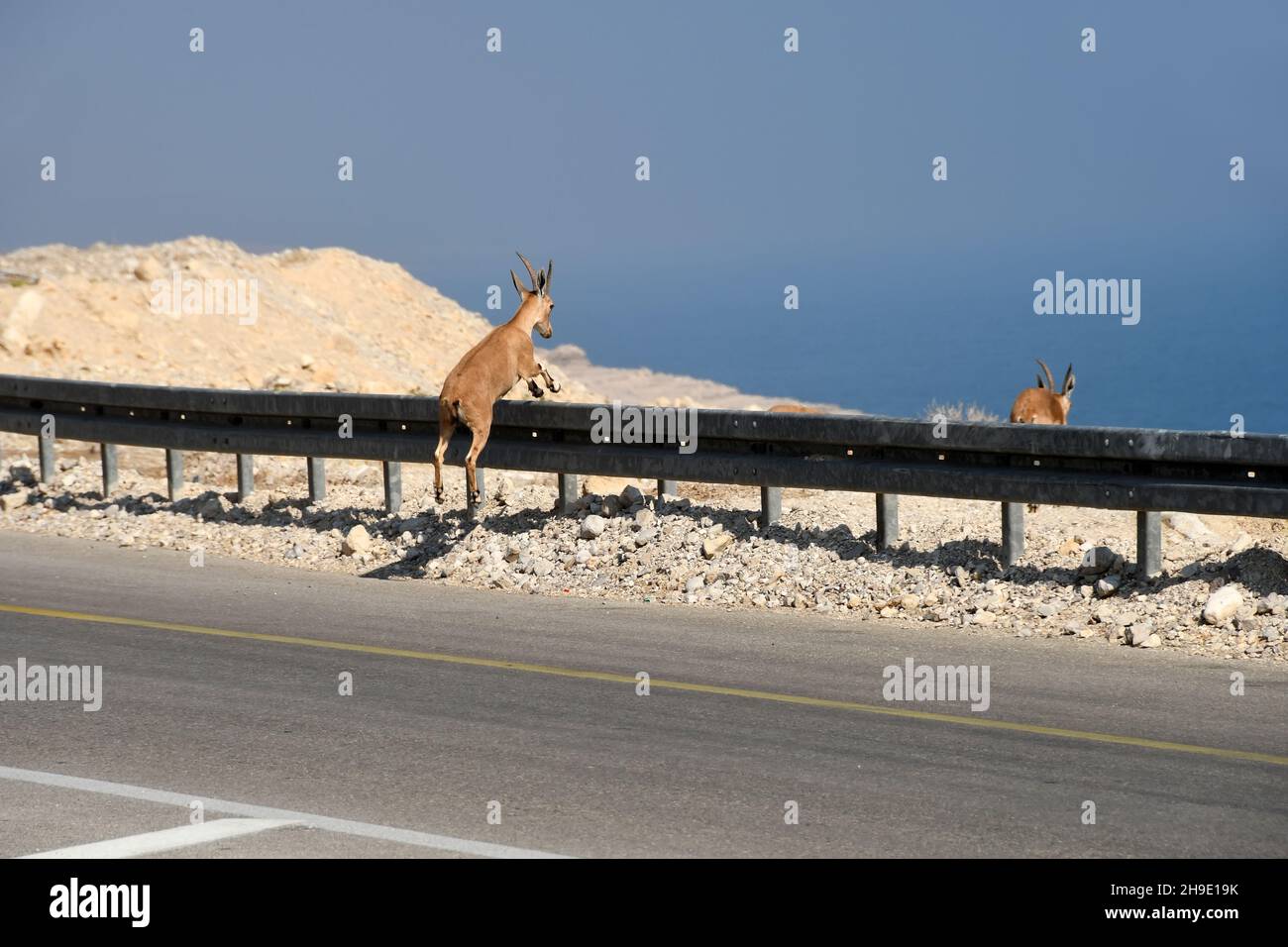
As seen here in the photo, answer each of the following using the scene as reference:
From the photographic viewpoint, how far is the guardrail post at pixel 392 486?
15031 mm

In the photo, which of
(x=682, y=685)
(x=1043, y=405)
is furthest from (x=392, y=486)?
(x=1043, y=405)

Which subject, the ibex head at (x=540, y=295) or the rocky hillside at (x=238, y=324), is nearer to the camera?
the ibex head at (x=540, y=295)

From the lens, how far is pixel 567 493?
46.5 feet

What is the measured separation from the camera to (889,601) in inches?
469

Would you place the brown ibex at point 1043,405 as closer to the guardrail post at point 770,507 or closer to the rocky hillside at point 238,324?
the guardrail post at point 770,507

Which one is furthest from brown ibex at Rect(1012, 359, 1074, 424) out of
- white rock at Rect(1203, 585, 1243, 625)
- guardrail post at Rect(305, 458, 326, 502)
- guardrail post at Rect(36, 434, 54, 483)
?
guardrail post at Rect(36, 434, 54, 483)

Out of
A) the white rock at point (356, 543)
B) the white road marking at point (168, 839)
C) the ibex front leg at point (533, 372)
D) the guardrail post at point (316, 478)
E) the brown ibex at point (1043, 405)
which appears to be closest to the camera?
the white road marking at point (168, 839)

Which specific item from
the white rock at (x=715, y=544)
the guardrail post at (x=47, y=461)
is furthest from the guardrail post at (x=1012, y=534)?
the guardrail post at (x=47, y=461)

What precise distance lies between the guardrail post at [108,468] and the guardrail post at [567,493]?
17.8ft

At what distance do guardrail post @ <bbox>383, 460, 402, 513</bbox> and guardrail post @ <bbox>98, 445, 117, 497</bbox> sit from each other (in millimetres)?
3616
